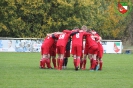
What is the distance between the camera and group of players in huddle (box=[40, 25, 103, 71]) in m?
25.1

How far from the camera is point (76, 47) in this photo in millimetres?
25062

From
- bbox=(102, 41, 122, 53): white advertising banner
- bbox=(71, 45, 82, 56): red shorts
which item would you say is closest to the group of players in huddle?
bbox=(71, 45, 82, 56): red shorts

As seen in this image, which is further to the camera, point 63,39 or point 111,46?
point 111,46

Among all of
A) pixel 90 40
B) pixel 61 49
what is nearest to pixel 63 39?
pixel 61 49

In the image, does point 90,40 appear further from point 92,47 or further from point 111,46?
point 111,46

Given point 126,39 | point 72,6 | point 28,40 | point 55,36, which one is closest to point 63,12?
point 72,6

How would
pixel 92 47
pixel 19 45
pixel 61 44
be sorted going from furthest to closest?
1. pixel 19 45
2. pixel 92 47
3. pixel 61 44

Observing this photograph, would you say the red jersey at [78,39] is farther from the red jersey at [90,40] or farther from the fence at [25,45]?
the fence at [25,45]

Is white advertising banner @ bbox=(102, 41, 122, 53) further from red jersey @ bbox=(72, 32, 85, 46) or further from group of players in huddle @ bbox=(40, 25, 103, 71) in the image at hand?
red jersey @ bbox=(72, 32, 85, 46)

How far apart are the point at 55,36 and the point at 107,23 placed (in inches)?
2364

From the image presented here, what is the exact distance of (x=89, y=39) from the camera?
25.5m

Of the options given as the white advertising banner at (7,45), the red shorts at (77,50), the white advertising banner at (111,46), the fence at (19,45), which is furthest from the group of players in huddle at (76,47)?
the white advertising banner at (111,46)

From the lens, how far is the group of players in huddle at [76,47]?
25125 millimetres

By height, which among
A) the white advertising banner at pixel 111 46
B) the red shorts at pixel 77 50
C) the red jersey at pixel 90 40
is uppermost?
the red jersey at pixel 90 40
